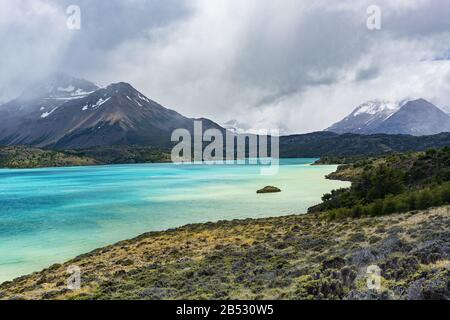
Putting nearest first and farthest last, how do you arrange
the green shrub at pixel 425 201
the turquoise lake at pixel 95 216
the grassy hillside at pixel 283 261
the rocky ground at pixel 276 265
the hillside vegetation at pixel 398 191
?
the rocky ground at pixel 276 265 → the grassy hillside at pixel 283 261 → the green shrub at pixel 425 201 → the hillside vegetation at pixel 398 191 → the turquoise lake at pixel 95 216

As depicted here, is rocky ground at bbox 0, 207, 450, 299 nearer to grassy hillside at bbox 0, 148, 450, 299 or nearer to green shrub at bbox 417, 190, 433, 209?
grassy hillside at bbox 0, 148, 450, 299

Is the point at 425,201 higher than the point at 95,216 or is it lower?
higher

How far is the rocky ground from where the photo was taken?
14648 mm

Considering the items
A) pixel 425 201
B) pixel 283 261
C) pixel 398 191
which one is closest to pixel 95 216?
pixel 283 261

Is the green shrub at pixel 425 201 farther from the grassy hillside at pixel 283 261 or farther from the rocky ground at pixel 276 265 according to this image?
the rocky ground at pixel 276 265

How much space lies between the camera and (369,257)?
→ 17.7 meters

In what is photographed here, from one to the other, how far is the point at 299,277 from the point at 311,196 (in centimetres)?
→ 4969

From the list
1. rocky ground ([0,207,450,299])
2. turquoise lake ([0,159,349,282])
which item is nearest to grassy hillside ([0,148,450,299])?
rocky ground ([0,207,450,299])

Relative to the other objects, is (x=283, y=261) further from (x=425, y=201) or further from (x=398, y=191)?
(x=398, y=191)

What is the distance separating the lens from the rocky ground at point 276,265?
48.1 feet

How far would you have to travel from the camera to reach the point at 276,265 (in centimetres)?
1995

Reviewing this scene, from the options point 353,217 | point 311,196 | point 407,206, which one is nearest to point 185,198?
point 311,196

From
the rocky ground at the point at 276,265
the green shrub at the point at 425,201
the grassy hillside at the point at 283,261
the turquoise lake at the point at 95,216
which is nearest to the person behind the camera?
the rocky ground at the point at 276,265

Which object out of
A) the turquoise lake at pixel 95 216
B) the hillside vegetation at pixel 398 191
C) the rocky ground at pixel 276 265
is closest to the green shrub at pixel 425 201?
the hillside vegetation at pixel 398 191
